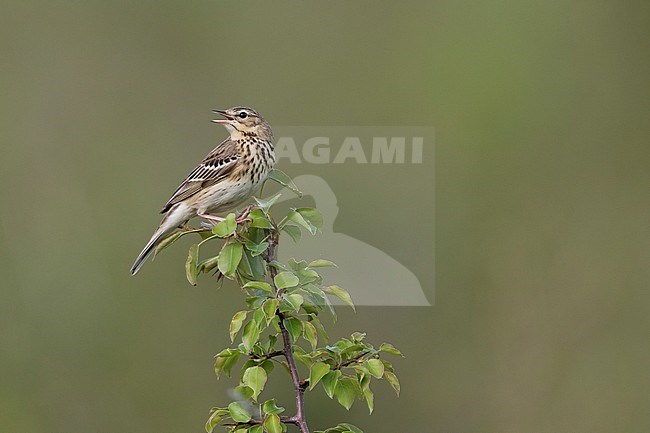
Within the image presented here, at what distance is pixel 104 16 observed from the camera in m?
7.06

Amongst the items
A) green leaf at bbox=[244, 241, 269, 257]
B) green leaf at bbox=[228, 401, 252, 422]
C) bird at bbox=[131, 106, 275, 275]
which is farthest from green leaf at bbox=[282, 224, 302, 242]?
bird at bbox=[131, 106, 275, 275]

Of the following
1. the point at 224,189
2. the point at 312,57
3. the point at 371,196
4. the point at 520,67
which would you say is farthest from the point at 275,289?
the point at 520,67

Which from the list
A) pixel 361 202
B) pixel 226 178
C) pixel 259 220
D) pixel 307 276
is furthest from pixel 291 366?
pixel 361 202

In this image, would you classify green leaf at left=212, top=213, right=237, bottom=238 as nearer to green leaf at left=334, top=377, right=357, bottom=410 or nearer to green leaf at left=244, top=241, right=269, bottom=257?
green leaf at left=244, top=241, right=269, bottom=257

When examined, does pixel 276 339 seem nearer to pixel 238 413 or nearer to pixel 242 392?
pixel 242 392

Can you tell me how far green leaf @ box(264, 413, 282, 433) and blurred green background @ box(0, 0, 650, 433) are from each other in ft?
11.4

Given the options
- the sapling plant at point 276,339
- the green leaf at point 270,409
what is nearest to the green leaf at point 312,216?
the sapling plant at point 276,339

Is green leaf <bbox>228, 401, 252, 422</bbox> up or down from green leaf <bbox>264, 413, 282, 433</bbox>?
up

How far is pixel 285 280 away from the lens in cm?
273

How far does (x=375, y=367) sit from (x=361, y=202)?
13.3 ft

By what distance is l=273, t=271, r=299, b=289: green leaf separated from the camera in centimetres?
271

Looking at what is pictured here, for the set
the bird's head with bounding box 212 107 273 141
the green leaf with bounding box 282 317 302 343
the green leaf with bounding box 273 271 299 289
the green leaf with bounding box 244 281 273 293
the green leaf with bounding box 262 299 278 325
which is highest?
the bird's head with bounding box 212 107 273 141

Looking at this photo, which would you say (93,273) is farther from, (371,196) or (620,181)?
(620,181)

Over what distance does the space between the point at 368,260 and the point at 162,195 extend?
4.62ft
